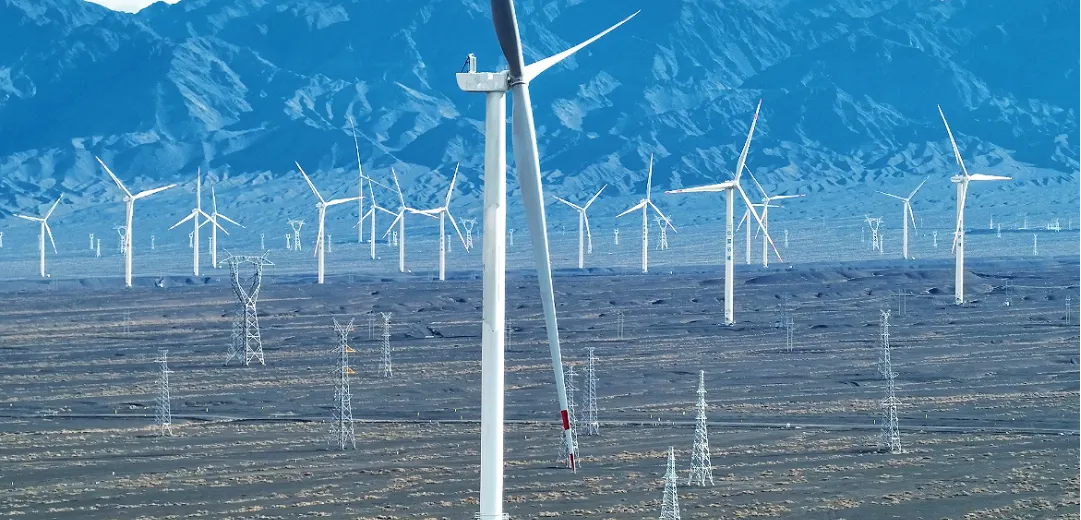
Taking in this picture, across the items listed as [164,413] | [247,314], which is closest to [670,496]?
[164,413]

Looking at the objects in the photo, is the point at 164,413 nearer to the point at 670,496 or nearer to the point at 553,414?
the point at 553,414

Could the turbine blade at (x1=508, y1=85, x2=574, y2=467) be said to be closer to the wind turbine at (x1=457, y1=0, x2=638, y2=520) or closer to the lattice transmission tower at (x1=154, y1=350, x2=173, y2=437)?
the wind turbine at (x1=457, y1=0, x2=638, y2=520)

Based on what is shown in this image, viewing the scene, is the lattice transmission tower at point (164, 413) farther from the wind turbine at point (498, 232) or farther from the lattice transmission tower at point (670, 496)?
the wind turbine at point (498, 232)

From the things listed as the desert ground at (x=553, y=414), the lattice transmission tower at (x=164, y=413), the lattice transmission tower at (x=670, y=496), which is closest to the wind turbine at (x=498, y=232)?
the lattice transmission tower at (x=670, y=496)

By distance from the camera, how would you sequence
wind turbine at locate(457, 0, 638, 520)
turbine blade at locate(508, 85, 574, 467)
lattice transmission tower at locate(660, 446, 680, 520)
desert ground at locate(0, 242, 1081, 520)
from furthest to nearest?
desert ground at locate(0, 242, 1081, 520)
lattice transmission tower at locate(660, 446, 680, 520)
turbine blade at locate(508, 85, 574, 467)
wind turbine at locate(457, 0, 638, 520)

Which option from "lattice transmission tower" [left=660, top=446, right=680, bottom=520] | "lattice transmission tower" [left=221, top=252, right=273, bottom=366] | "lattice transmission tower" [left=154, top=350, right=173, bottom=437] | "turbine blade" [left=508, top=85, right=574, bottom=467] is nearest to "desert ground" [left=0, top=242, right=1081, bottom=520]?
"lattice transmission tower" [left=154, top=350, right=173, bottom=437]
